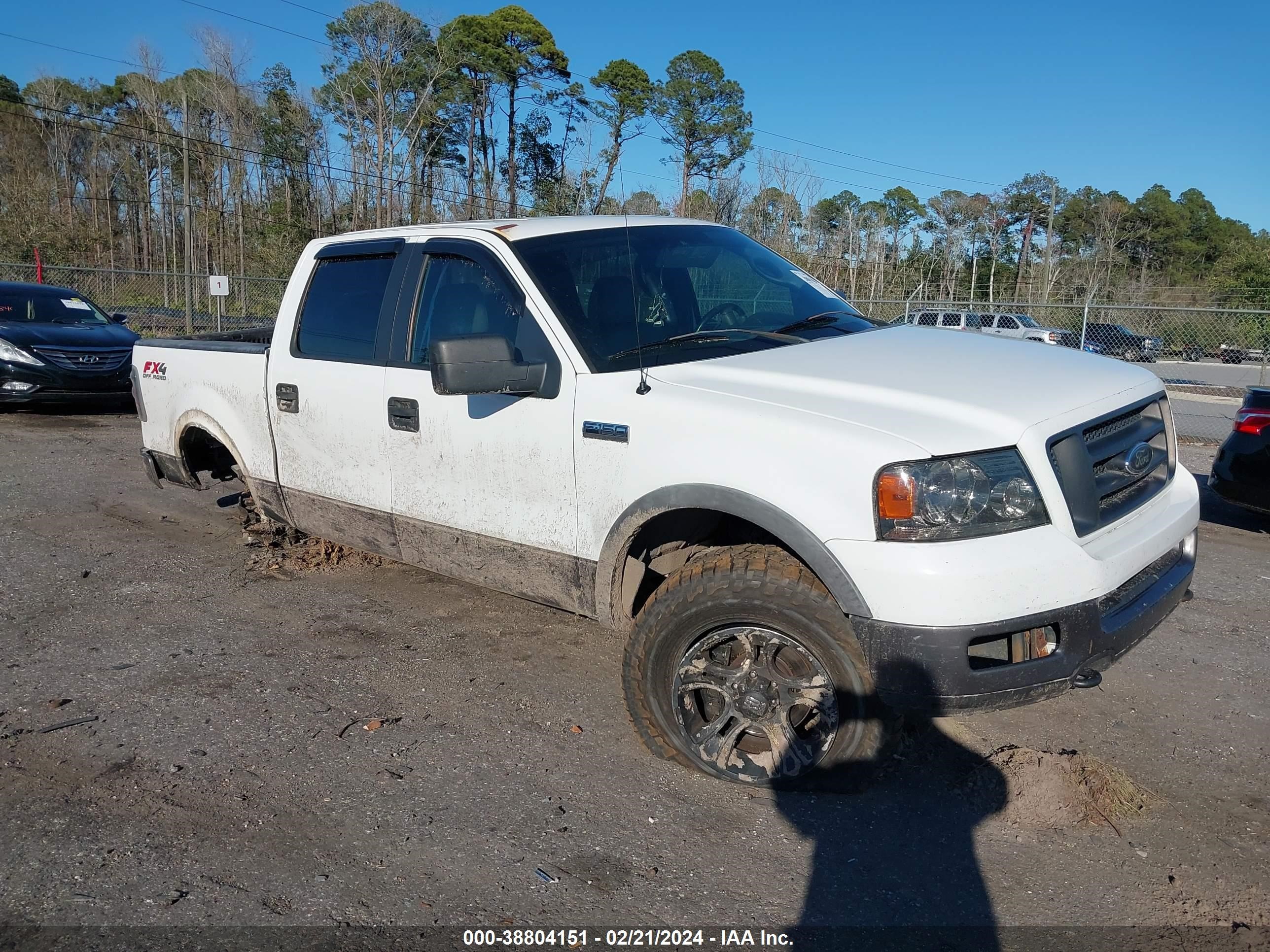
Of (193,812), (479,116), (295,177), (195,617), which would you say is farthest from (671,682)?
(295,177)

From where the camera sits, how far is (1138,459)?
130 inches

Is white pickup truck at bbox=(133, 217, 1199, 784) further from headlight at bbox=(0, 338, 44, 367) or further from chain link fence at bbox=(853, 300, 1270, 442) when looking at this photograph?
chain link fence at bbox=(853, 300, 1270, 442)

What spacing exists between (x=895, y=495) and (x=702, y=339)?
4.23 ft

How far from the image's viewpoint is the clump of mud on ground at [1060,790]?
3105 millimetres

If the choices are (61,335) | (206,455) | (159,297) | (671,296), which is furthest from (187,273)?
(671,296)

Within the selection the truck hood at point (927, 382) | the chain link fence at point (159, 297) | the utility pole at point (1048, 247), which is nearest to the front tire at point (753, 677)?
the truck hood at point (927, 382)

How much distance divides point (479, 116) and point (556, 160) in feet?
34.3

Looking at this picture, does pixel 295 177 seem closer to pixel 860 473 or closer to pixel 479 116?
pixel 479 116

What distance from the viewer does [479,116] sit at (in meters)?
35.9

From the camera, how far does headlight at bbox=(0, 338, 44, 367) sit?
1108 centimetres

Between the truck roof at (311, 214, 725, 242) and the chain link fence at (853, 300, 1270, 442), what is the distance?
38.4 ft

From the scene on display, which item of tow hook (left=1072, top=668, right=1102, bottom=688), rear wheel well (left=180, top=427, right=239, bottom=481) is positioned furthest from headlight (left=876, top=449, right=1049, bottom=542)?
rear wheel well (left=180, top=427, right=239, bottom=481)

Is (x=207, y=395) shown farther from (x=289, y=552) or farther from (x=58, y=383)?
(x=58, y=383)

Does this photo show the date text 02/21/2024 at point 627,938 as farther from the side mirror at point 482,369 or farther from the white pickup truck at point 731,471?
the side mirror at point 482,369
